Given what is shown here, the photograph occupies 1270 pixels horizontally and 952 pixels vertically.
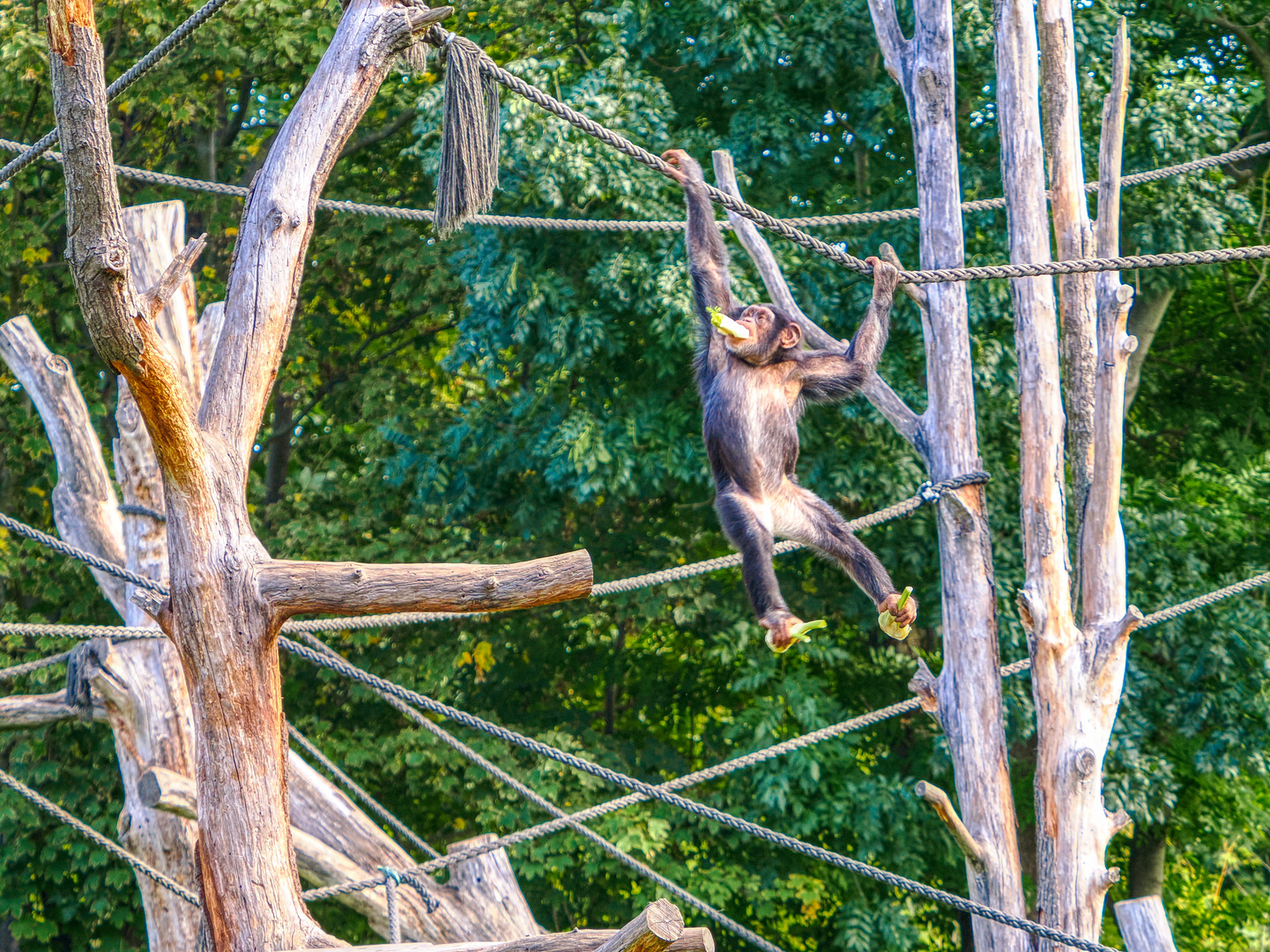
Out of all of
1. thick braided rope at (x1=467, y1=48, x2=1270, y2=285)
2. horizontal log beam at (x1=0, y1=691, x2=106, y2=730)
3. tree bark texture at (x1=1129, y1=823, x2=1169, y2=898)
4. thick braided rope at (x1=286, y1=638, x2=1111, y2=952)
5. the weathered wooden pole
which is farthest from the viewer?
tree bark texture at (x1=1129, y1=823, x2=1169, y2=898)

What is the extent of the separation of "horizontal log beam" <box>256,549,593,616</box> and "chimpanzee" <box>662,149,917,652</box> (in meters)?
2.12

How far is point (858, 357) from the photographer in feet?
16.4

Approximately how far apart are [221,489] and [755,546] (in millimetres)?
2380

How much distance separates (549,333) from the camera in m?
8.09

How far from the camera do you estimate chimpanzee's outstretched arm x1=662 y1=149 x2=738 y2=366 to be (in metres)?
5.25

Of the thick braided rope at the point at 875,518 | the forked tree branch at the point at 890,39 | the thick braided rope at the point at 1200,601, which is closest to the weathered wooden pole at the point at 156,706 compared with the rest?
the thick braided rope at the point at 875,518

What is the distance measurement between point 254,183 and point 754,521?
2.38 meters

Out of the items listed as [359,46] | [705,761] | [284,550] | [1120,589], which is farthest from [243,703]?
[705,761]

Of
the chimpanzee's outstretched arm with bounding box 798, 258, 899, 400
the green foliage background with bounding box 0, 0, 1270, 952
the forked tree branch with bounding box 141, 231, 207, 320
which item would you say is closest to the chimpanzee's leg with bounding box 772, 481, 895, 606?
the chimpanzee's outstretched arm with bounding box 798, 258, 899, 400

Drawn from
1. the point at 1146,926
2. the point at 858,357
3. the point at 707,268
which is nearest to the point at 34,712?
the point at 707,268

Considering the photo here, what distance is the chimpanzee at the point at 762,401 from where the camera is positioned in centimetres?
497

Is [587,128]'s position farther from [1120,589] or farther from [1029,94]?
[1120,589]

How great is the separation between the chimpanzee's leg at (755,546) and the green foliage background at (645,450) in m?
2.59

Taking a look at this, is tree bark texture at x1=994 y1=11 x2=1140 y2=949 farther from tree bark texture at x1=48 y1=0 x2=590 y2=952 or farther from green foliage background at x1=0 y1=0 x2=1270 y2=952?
tree bark texture at x1=48 y1=0 x2=590 y2=952
